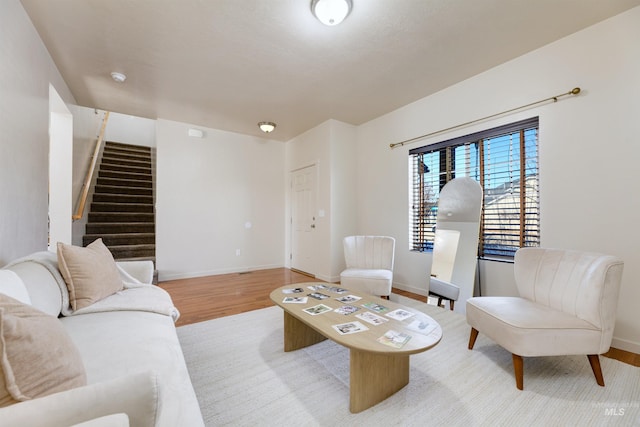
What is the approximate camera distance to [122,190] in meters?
5.22

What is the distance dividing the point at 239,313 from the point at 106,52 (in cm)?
289

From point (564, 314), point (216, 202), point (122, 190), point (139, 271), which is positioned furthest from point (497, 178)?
point (122, 190)

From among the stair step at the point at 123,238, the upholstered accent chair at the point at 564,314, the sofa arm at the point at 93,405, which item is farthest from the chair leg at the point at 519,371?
the stair step at the point at 123,238

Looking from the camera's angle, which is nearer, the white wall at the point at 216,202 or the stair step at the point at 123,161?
the white wall at the point at 216,202

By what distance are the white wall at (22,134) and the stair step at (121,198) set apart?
274 cm

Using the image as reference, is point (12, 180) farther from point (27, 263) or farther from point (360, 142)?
point (360, 142)

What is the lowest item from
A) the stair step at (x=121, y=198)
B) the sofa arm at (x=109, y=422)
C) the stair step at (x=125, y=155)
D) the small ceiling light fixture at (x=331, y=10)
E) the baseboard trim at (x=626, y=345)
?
the baseboard trim at (x=626, y=345)

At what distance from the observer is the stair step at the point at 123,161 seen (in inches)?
224

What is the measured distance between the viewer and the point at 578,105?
7.48ft

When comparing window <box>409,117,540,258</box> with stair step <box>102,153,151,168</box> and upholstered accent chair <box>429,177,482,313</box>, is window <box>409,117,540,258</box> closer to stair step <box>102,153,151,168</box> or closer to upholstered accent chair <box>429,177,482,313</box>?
upholstered accent chair <box>429,177,482,313</box>

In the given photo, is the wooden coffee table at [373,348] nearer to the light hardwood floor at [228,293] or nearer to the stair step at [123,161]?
the light hardwood floor at [228,293]

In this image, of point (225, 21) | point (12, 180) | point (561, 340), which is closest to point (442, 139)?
point (561, 340)

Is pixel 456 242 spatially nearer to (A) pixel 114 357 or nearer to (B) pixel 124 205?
(A) pixel 114 357

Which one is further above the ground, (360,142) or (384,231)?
(360,142)
